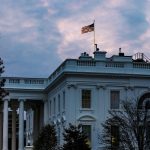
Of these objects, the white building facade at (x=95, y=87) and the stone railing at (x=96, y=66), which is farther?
the stone railing at (x=96, y=66)

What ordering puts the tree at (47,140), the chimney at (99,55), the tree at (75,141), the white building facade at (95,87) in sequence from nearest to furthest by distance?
the tree at (75,141) < the tree at (47,140) < the white building facade at (95,87) < the chimney at (99,55)

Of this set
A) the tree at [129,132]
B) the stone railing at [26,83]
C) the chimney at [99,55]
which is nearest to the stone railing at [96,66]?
the chimney at [99,55]

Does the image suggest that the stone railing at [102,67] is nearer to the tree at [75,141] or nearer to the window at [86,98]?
the window at [86,98]

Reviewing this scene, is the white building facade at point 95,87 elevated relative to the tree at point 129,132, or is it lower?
elevated

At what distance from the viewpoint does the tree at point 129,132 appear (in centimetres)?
5438

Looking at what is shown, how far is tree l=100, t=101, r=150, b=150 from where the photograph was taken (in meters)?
54.4

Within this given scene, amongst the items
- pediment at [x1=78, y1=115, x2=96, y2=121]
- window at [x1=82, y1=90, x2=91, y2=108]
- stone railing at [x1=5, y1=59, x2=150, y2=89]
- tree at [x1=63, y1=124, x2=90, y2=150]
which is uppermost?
stone railing at [x1=5, y1=59, x2=150, y2=89]

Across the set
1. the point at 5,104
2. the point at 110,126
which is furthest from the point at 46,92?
the point at 110,126

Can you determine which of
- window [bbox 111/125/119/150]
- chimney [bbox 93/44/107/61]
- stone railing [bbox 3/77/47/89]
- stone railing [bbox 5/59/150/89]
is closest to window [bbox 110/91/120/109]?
stone railing [bbox 5/59/150/89]

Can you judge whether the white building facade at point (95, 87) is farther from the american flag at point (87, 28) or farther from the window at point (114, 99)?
the american flag at point (87, 28)

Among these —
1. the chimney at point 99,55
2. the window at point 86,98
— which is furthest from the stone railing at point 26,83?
the window at point 86,98

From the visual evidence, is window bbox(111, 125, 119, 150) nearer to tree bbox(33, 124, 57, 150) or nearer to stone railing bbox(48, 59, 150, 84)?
tree bbox(33, 124, 57, 150)

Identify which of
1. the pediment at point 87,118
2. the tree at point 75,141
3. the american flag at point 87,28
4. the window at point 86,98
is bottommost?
the tree at point 75,141

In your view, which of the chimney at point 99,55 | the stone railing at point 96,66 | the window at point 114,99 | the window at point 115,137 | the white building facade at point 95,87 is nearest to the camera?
the window at point 115,137
